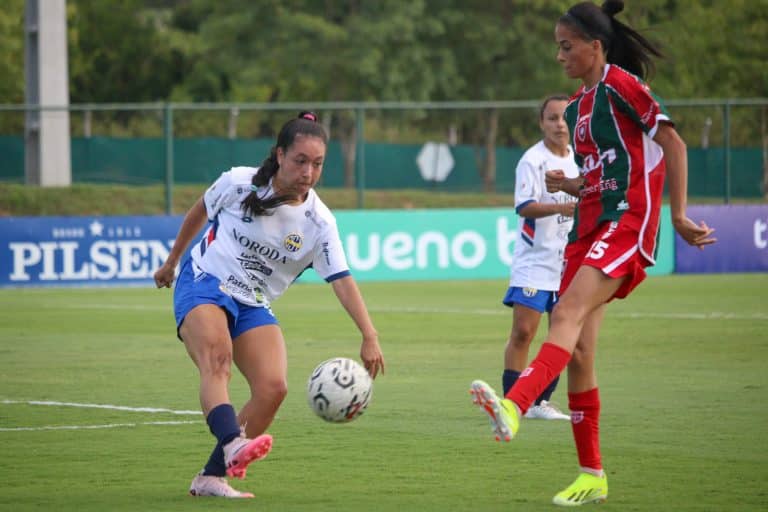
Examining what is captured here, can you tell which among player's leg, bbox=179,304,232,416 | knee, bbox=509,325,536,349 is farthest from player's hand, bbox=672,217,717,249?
knee, bbox=509,325,536,349

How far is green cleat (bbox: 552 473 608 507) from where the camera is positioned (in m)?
7.57

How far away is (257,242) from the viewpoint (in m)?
8.02

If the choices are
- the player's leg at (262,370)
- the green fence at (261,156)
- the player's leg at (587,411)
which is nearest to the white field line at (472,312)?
the green fence at (261,156)

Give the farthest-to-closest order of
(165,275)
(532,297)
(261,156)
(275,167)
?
(261,156) → (532,297) → (165,275) → (275,167)

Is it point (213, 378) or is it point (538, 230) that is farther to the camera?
point (538, 230)

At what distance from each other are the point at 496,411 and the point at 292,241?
1670mm

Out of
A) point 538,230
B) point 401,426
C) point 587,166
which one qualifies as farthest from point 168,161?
point 587,166

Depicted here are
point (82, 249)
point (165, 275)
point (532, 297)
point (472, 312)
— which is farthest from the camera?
point (82, 249)

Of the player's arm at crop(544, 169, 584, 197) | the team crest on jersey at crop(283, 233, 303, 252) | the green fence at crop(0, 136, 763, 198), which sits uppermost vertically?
the player's arm at crop(544, 169, 584, 197)

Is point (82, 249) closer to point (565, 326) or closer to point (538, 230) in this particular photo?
point (538, 230)

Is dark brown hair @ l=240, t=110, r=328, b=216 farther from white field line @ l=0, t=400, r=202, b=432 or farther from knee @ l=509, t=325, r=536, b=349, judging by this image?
knee @ l=509, t=325, r=536, b=349

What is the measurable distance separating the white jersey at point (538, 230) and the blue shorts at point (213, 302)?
345 centimetres

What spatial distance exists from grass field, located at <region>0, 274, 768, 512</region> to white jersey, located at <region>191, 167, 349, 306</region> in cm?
109

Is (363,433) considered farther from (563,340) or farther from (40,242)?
(40,242)
